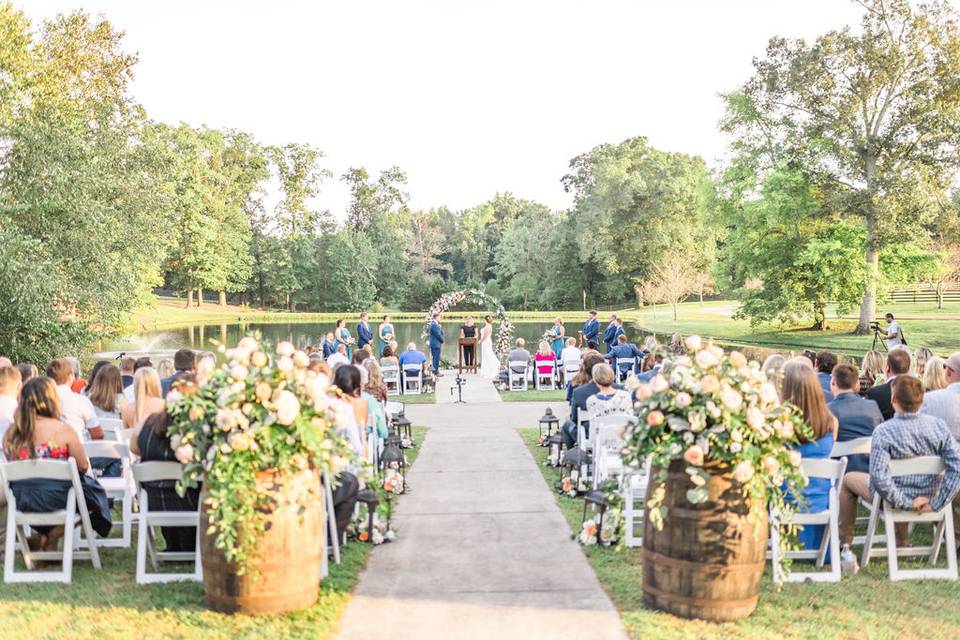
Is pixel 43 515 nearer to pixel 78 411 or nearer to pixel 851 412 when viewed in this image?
pixel 78 411

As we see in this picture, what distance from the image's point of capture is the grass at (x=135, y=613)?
165 inches

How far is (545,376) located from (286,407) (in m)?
13.6

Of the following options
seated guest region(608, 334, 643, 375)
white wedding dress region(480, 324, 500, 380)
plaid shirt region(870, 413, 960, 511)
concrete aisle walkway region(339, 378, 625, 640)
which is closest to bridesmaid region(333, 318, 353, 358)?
white wedding dress region(480, 324, 500, 380)

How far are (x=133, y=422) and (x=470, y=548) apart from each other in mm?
2986

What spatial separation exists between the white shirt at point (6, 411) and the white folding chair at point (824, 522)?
19.0 ft

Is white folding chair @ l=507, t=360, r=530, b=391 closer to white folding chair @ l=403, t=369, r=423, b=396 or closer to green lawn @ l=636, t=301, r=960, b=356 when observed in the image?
white folding chair @ l=403, t=369, r=423, b=396

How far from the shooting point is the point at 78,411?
20.8 ft

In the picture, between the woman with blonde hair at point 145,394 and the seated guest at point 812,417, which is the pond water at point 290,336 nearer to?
the woman with blonde hair at point 145,394

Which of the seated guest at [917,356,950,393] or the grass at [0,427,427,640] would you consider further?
the seated guest at [917,356,950,393]

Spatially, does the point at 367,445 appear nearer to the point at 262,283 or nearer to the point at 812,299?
the point at 812,299

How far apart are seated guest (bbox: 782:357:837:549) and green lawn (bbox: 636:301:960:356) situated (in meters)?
25.5

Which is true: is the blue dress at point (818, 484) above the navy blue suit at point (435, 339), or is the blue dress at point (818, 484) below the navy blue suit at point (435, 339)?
below

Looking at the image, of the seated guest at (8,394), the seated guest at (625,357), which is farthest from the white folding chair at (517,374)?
the seated guest at (8,394)

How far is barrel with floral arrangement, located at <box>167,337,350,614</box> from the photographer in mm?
4105
